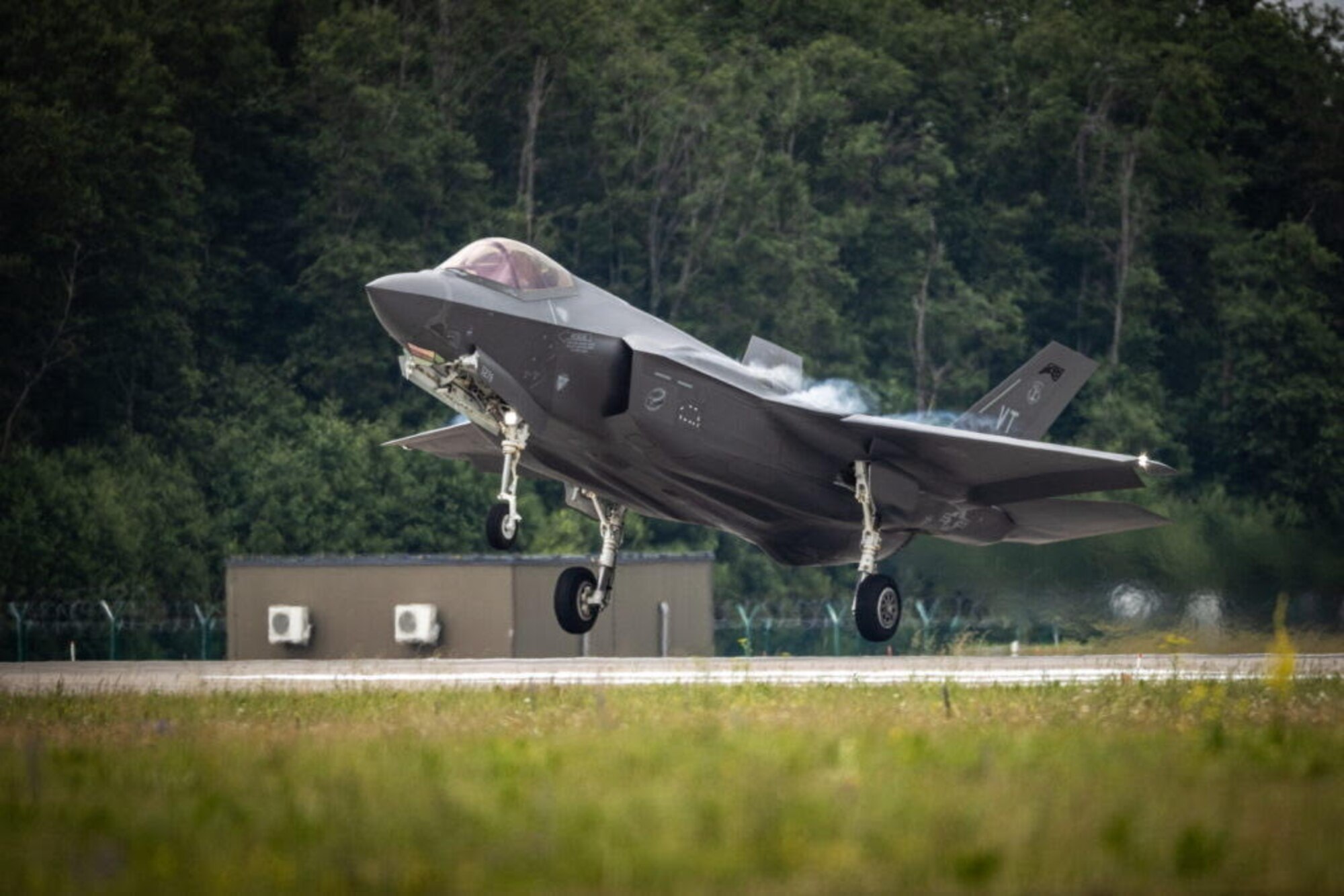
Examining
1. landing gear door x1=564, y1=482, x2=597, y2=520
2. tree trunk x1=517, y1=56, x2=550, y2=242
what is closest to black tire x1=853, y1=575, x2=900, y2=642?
landing gear door x1=564, y1=482, x2=597, y2=520

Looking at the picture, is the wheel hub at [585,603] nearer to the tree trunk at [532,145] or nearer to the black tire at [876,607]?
the black tire at [876,607]

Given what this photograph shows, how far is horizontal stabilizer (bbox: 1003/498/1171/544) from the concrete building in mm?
7495

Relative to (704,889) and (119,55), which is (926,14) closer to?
(119,55)

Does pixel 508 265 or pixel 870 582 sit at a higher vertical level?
pixel 508 265

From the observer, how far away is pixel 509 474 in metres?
18.4

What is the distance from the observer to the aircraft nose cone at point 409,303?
17.7m

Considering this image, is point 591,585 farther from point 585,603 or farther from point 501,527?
point 501,527

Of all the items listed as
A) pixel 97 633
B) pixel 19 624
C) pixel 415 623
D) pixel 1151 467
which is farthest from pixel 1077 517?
pixel 97 633

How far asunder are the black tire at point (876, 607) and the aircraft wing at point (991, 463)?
1.26 m

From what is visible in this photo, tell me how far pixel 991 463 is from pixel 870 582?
184 cm

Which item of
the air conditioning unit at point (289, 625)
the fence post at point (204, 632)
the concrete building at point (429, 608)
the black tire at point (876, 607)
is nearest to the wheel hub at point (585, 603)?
the black tire at point (876, 607)

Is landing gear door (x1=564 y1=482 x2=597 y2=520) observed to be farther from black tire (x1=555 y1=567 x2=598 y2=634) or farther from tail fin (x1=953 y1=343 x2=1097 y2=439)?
tail fin (x1=953 y1=343 x2=1097 y2=439)

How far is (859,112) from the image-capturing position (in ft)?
188

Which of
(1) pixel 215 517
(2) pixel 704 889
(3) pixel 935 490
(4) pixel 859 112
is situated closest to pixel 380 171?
(1) pixel 215 517
